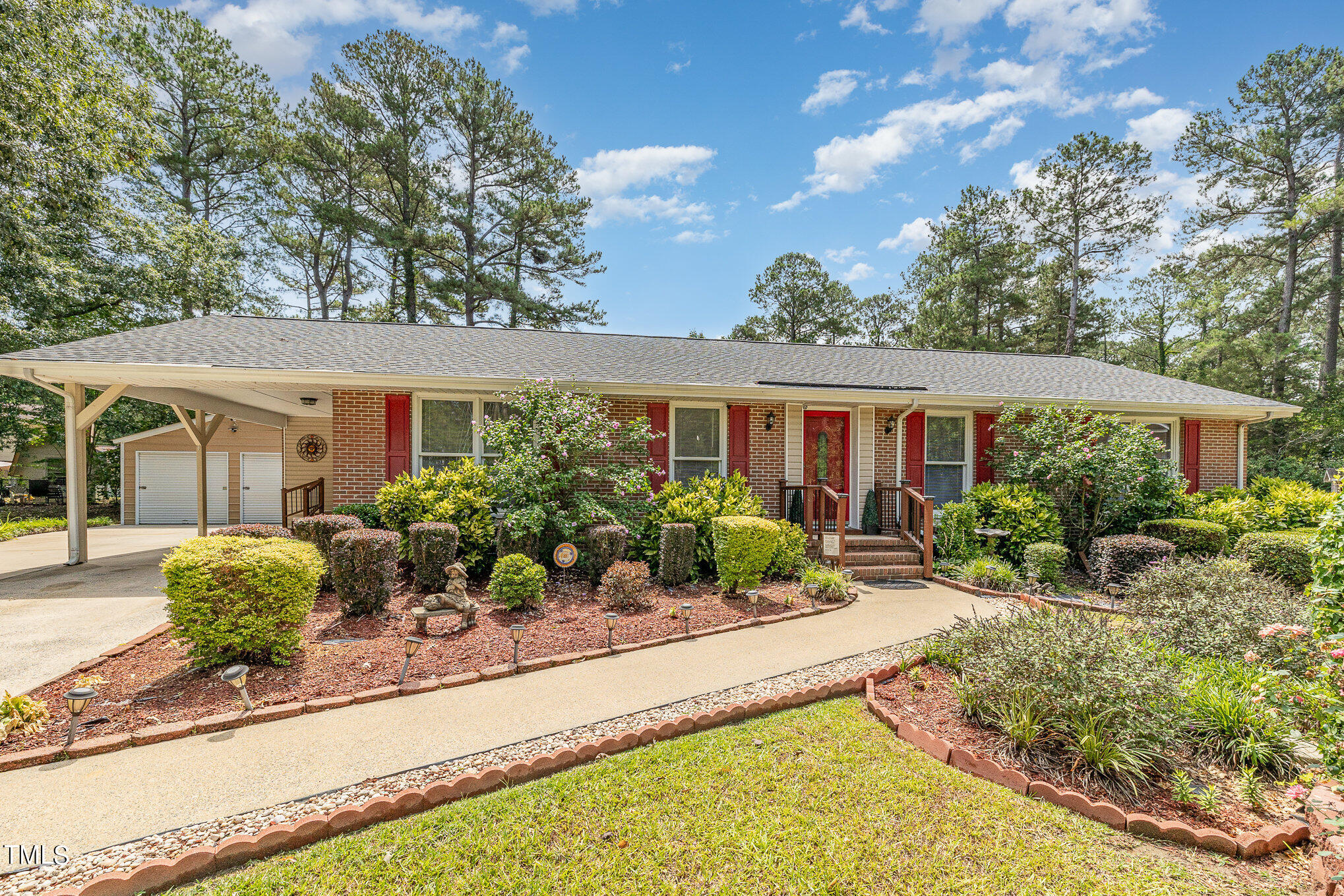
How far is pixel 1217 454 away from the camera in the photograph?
1045 cm

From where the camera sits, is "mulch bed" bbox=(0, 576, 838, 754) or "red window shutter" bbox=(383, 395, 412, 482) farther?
"red window shutter" bbox=(383, 395, 412, 482)

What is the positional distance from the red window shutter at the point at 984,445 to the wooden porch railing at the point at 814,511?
2925 mm

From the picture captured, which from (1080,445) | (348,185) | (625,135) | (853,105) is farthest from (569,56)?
(348,185)

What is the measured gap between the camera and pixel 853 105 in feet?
35.7

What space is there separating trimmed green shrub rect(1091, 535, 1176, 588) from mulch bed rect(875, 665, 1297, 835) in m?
5.14

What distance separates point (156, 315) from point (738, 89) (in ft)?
63.1

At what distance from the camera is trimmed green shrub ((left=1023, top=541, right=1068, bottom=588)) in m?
7.47

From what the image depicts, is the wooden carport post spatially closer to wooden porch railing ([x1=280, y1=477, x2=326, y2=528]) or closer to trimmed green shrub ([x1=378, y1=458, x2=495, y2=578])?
wooden porch railing ([x1=280, y1=477, x2=326, y2=528])

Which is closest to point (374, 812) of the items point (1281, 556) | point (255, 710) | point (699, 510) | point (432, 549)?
point (255, 710)

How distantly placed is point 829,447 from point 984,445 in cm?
296

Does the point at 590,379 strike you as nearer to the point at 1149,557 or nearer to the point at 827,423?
the point at 827,423

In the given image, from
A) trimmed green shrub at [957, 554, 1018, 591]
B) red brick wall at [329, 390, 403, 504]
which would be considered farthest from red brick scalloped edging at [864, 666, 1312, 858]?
red brick wall at [329, 390, 403, 504]

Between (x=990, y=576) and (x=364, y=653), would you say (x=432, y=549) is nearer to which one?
(x=364, y=653)

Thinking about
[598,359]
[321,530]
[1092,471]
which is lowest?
[321,530]
